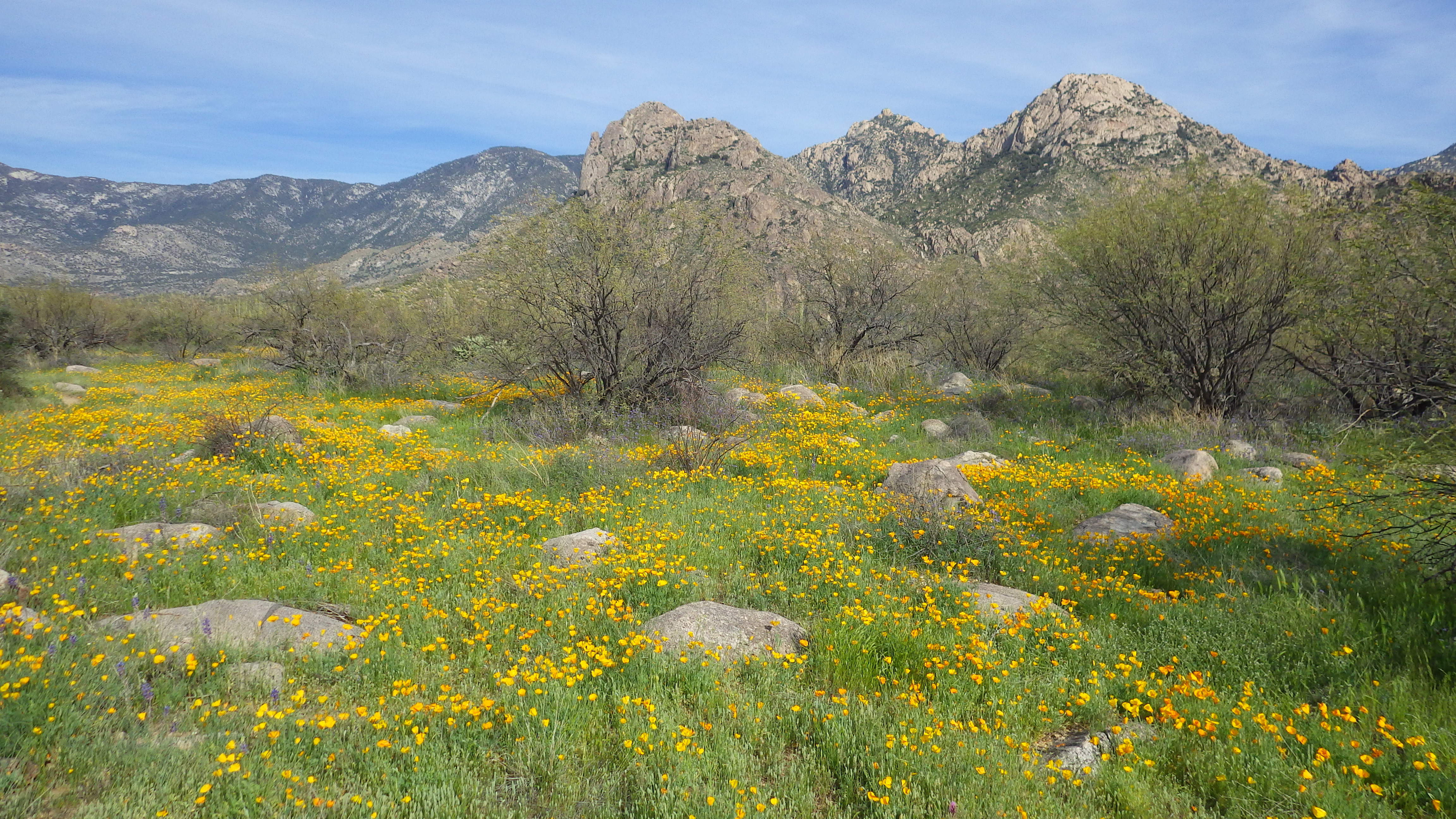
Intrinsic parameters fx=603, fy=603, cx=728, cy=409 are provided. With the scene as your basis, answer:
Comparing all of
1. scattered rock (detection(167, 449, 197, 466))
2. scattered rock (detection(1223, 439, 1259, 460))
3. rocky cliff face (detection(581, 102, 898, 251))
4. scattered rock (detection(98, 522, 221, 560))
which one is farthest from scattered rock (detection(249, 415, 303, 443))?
rocky cliff face (detection(581, 102, 898, 251))

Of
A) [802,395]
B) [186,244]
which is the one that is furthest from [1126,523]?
[186,244]

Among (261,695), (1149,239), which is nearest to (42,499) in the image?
(261,695)

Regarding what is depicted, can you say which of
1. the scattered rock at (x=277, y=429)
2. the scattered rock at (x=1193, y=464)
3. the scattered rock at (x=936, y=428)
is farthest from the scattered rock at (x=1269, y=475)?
the scattered rock at (x=277, y=429)

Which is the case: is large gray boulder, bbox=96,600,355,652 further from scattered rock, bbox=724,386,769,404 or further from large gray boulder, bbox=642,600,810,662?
scattered rock, bbox=724,386,769,404

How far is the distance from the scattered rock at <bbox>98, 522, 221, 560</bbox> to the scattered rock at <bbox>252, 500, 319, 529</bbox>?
377 mm

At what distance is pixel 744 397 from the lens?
12.7m

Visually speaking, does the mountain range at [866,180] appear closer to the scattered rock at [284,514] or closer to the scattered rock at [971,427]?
the scattered rock at [971,427]

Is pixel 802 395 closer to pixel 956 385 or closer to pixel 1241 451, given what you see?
pixel 956 385

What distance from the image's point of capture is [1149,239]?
1053cm

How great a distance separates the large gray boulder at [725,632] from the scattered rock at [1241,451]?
7961 millimetres

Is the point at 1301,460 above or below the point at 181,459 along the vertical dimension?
above

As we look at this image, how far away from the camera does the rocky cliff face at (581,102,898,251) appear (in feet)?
219

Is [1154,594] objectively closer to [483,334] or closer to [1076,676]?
[1076,676]

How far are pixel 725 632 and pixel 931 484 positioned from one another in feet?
12.5
